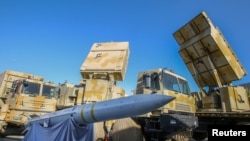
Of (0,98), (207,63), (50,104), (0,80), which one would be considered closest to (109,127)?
(50,104)

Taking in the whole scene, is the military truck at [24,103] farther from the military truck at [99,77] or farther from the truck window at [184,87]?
the truck window at [184,87]

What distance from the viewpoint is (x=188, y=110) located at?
890cm

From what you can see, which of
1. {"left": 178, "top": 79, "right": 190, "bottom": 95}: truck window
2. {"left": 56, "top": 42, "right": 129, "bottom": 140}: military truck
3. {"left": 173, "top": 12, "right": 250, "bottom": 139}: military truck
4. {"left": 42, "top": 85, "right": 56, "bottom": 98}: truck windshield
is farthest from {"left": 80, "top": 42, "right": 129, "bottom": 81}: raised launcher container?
{"left": 178, "top": 79, "right": 190, "bottom": 95}: truck window

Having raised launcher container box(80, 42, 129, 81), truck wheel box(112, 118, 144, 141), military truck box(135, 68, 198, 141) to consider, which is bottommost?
truck wheel box(112, 118, 144, 141)

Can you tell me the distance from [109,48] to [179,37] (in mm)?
3712

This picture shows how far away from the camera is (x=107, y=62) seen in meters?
11.9

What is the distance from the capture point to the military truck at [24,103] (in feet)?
35.8

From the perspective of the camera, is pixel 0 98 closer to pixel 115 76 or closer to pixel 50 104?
pixel 50 104

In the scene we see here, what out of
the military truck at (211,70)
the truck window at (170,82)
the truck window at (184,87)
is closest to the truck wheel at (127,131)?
the truck window at (170,82)

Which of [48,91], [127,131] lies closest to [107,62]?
[48,91]

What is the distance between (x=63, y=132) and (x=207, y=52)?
733cm

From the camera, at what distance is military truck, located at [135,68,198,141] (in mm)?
7527

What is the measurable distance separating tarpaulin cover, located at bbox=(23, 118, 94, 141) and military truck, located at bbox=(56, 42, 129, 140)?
3484mm

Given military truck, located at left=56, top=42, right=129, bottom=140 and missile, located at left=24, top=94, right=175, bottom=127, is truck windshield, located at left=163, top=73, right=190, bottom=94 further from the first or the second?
military truck, located at left=56, top=42, right=129, bottom=140
